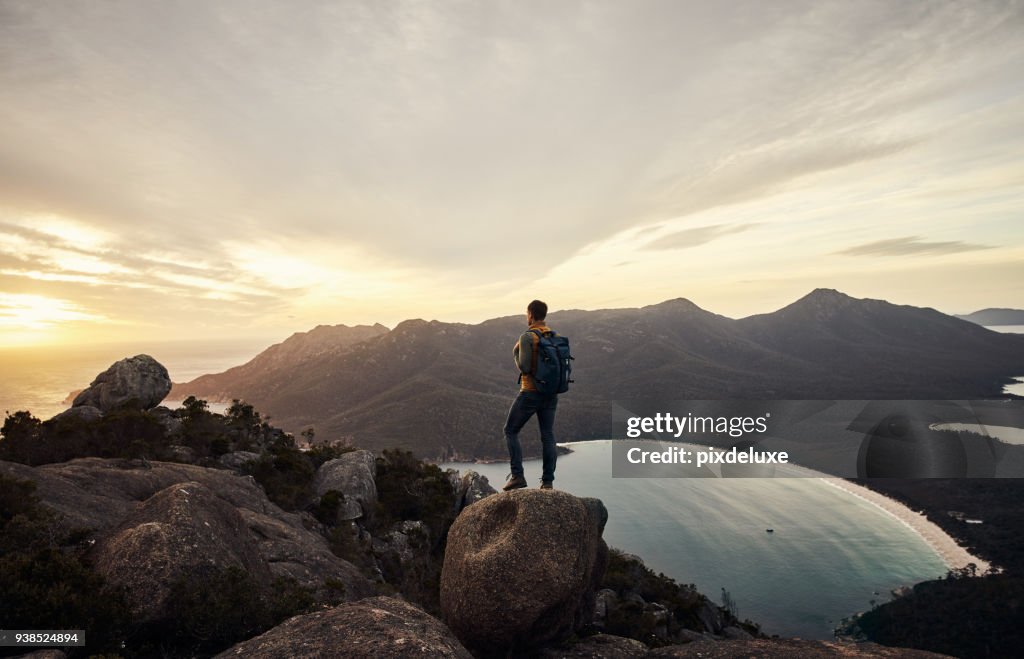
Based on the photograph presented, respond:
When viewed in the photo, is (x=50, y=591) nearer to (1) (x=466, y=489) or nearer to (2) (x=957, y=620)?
(1) (x=466, y=489)

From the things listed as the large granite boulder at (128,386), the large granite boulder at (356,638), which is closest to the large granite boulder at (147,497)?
the large granite boulder at (356,638)

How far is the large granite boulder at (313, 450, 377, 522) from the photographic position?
2661cm

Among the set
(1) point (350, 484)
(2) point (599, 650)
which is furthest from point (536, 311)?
(1) point (350, 484)

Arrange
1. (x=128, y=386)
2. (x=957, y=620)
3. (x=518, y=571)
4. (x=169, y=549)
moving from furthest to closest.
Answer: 1. (x=957, y=620)
2. (x=128, y=386)
3. (x=518, y=571)
4. (x=169, y=549)

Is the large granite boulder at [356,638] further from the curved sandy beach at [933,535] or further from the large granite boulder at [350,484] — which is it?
the curved sandy beach at [933,535]

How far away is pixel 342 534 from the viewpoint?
22000 mm

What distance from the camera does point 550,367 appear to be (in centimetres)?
1127

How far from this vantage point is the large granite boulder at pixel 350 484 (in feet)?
87.3

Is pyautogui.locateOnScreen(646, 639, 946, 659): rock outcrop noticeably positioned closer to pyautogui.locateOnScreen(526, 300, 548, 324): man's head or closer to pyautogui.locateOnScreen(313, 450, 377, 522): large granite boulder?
pyautogui.locateOnScreen(526, 300, 548, 324): man's head

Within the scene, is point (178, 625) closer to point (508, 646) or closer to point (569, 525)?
point (508, 646)

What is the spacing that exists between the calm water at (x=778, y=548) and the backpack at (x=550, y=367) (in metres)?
123

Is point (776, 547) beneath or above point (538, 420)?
beneath

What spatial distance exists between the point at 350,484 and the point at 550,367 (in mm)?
21828

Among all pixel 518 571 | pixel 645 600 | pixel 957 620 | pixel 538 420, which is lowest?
pixel 957 620
